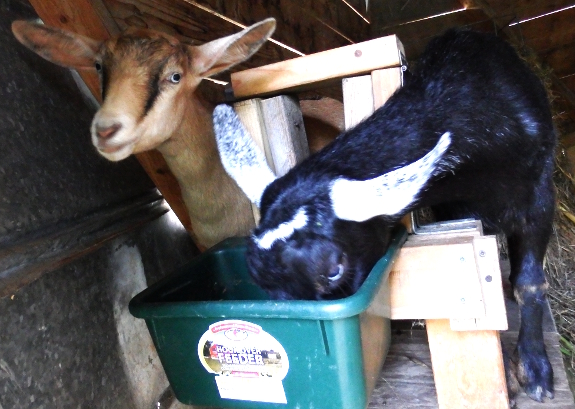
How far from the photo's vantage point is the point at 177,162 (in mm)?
2426

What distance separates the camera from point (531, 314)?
231 cm

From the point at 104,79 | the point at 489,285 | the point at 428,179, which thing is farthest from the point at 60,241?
the point at 489,285

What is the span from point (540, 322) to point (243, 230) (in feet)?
4.99

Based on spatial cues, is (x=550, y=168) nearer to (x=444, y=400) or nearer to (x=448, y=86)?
(x=448, y=86)

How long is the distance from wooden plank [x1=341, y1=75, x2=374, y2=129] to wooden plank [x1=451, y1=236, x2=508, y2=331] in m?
0.70

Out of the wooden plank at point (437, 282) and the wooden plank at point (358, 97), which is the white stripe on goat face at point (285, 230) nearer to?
the wooden plank at point (437, 282)

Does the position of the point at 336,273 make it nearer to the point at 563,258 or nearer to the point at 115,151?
the point at 115,151

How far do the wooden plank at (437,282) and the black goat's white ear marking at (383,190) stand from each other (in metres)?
0.31

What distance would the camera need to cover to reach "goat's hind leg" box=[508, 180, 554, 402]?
218 cm

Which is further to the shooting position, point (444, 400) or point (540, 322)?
point (540, 322)

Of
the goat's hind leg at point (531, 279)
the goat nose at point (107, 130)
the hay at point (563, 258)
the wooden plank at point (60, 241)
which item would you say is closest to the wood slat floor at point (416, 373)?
the goat's hind leg at point (531, 279)

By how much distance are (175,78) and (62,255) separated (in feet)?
3.03

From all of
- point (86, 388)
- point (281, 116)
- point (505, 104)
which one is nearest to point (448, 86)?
point (505, 104)

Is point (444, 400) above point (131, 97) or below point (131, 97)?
below
